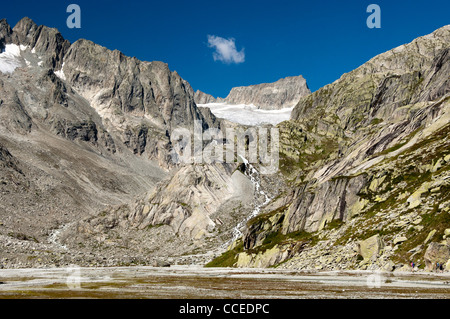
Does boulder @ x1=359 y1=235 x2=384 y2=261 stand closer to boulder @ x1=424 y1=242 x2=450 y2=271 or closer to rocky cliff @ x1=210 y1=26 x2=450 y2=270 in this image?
rocky cliff @ x1=210 y1=26 x2=450 y2=270

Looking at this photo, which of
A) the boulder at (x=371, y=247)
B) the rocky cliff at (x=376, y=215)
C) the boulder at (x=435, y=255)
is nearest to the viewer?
the boulder at (x=435, y=255)

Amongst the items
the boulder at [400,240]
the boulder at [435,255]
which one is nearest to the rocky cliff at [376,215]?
the boulder at [400,240]

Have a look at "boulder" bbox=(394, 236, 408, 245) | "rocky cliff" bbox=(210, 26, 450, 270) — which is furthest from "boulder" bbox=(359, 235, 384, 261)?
"boulder" bbox=(394, 236, 408, 245)

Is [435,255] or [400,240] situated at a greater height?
[400,240]

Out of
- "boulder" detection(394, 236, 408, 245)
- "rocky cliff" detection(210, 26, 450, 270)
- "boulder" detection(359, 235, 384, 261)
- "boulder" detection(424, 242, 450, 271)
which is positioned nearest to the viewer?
"boulder" detection(424, 242, 450, 271)

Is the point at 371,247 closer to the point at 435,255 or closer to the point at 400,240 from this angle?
the point at 400,240

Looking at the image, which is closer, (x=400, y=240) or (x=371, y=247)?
(x=400, y=240)

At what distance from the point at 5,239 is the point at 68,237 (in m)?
29.0

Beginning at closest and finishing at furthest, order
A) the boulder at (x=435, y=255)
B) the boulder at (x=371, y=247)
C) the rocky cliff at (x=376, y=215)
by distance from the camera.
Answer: the boulder at (x=435, y=255) → the rocky cliff at (x=376, y=215) → the boulder at (x=371, y=247)

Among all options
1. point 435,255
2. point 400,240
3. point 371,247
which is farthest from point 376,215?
point 435,255

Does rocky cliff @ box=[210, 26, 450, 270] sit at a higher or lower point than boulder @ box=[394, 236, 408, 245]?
higher

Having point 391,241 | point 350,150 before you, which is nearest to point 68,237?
point 350,150

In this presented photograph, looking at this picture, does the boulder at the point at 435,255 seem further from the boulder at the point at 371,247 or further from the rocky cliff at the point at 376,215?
the boulder at the point at 371,247

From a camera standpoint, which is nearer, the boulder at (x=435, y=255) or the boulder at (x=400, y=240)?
the boulder at (x=435, y=255)
